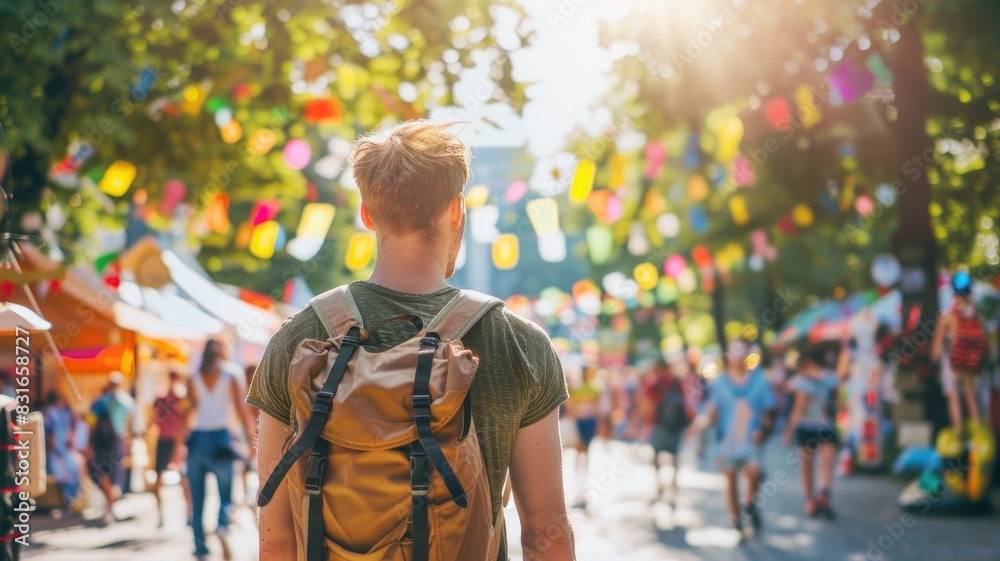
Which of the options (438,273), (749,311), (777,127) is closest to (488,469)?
(438,273)

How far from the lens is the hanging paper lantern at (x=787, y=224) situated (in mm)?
14691

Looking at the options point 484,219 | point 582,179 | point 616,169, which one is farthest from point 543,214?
point 616,169

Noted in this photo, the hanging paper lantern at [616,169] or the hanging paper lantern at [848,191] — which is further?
the hanging paper lantern at [616,169]

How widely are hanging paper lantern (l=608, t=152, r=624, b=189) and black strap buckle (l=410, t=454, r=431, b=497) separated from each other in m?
11.5

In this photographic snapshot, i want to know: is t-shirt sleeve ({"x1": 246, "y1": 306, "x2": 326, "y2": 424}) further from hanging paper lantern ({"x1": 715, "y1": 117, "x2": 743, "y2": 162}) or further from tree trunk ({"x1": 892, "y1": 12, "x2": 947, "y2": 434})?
tree trunk ({"x1": 892, "y1": 12, "x2": 947, "y2": 434})

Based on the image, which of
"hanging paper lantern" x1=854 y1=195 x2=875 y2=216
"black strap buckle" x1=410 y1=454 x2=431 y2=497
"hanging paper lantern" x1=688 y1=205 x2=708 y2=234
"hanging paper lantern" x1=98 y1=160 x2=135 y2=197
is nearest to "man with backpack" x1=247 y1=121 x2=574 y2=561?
"black strap buckle" x1=410 y1=454 x2=431 y2=497

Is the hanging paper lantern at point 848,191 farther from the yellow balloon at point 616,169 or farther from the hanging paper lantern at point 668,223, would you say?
the hanging paper lantern at point 668,223

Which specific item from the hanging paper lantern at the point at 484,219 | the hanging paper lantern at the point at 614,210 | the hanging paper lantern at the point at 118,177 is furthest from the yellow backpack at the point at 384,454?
the hanging paper lantern at the point at 614,210

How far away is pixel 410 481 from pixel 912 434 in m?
12.2

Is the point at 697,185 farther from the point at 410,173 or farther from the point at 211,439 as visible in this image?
the point at 410,173

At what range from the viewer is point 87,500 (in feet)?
45.5

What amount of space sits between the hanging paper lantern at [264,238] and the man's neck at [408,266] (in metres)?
10.7

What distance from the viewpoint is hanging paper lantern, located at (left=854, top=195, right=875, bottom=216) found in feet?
46.3

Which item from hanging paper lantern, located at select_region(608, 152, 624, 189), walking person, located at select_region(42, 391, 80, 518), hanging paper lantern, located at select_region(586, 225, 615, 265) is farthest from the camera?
hanging paper lantern, located at select_region(586, 225, 615, 265)
